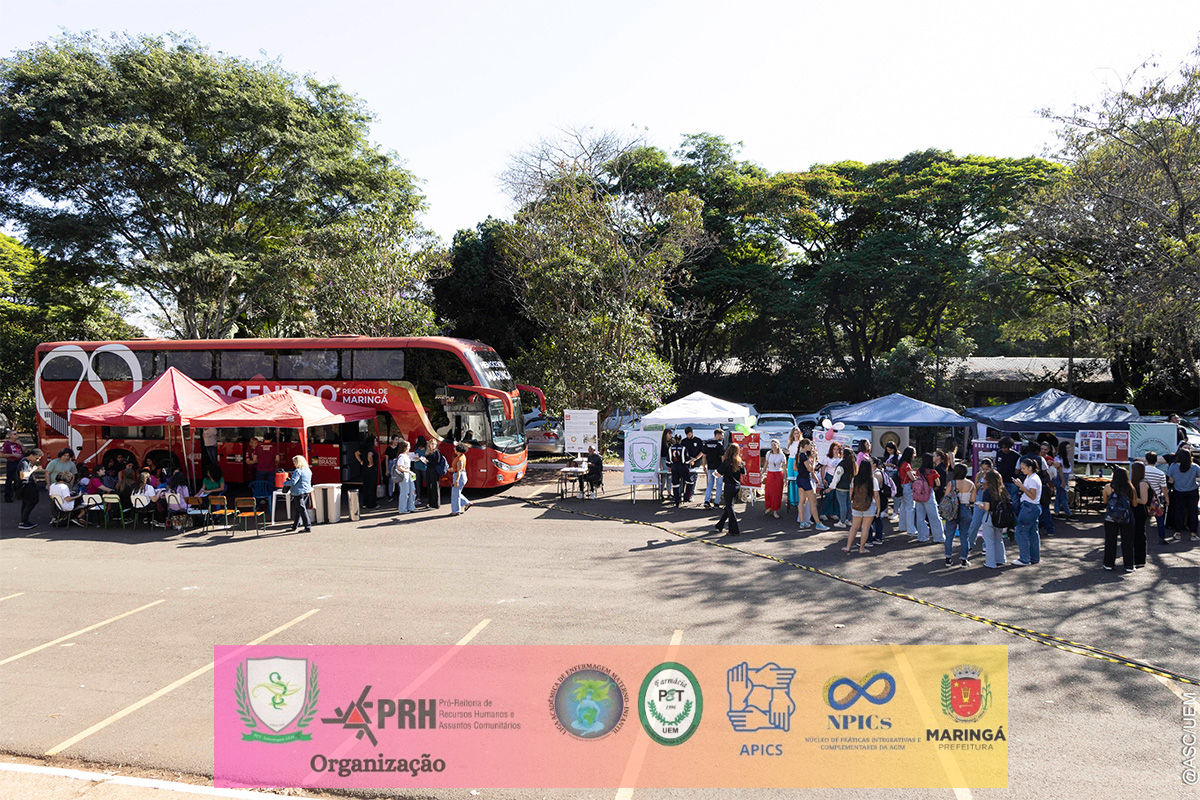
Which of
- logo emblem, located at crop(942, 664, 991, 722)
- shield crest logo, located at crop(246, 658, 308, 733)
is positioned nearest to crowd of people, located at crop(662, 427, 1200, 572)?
logo emblem, located at crop(942, 664, 991, 722)

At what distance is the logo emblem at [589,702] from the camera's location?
18.3 ft

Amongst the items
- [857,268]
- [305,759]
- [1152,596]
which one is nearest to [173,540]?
[305,759]

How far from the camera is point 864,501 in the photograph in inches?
433

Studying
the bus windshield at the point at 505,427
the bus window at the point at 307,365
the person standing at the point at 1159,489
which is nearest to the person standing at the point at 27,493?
the bus window at the point at 307,365

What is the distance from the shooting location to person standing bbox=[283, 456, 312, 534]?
547 inches

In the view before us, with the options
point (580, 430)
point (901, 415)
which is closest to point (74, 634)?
point (580, 430)

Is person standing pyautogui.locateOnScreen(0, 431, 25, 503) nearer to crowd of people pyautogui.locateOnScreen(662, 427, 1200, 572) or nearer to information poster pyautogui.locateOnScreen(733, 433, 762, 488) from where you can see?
crowd of people pyautogui.locateOnScreen(662, 427, 1200, 572)

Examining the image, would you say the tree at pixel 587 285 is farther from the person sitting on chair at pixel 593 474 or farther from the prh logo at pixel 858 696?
the prh logo at pixel 858 696

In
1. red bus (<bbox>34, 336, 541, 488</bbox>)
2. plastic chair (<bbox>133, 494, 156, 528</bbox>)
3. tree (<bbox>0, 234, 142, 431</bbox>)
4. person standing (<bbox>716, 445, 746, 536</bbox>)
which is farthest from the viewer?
tree (<bbox>0, 234, 142, 431</bbox>)

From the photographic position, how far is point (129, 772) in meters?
5.01

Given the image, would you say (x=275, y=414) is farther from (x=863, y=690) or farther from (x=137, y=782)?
(x=863, y=690)

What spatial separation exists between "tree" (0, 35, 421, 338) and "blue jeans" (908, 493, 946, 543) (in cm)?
2239

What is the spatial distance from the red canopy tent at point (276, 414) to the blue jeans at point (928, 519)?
11686mm

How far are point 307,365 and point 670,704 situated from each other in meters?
14.1
